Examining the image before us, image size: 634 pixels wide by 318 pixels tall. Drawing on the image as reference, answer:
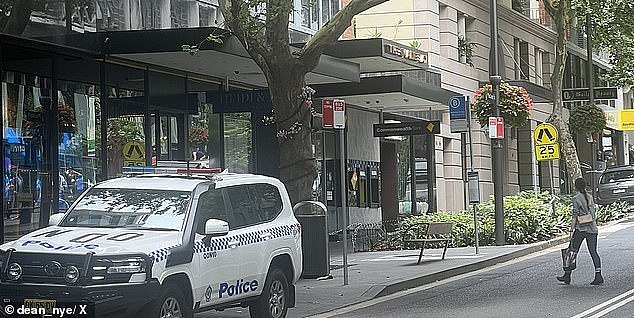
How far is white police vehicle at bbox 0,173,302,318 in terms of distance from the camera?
1066cm

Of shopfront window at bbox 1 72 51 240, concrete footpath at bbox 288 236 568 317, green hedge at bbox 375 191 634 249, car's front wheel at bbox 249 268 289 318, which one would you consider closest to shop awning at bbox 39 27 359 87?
shopfront window at bbox 1 72 51 240

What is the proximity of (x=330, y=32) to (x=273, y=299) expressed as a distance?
20.4 feet

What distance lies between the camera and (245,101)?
71.4 ft

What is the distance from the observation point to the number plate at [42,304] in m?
10.6

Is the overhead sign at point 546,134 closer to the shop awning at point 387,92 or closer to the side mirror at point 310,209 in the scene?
the shop awning at point 387,92

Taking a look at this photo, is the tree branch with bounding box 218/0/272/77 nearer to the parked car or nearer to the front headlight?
the front headlight

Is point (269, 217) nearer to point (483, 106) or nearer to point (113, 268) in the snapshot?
point (113, 268)

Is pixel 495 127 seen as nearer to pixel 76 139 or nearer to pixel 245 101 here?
pixel 245 101

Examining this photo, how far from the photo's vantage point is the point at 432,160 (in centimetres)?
3672

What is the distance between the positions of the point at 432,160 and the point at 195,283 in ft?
84.6

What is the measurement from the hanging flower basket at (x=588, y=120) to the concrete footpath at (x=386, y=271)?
13610 millimetres

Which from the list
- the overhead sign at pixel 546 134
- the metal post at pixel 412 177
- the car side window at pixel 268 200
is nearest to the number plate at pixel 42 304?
the car side window at pixel 268 200

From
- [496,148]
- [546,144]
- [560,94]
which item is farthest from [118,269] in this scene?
[560,94]

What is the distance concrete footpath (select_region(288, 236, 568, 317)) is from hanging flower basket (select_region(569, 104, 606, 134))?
44.7ft
